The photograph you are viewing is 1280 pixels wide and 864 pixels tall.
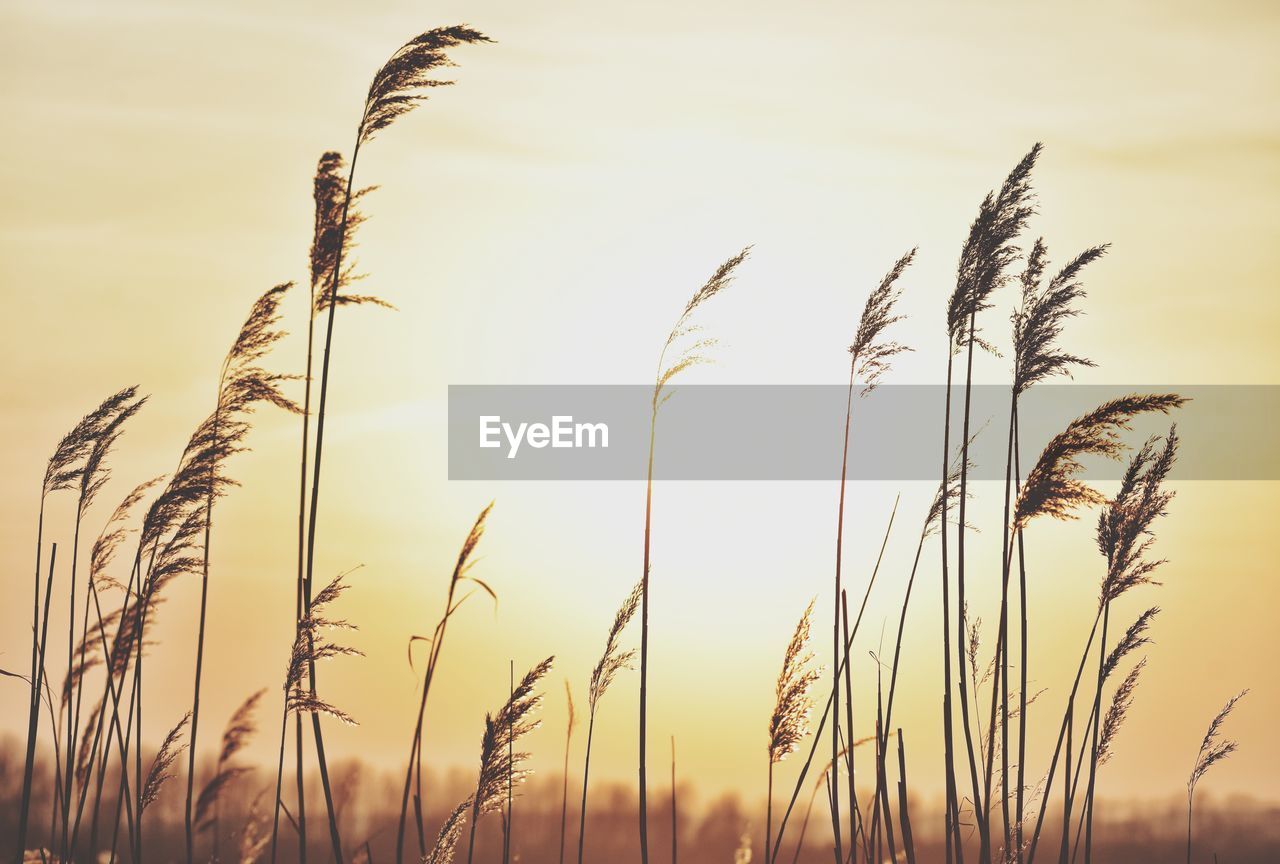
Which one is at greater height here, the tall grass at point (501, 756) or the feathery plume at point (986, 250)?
the feathery plume at point (986, 250)

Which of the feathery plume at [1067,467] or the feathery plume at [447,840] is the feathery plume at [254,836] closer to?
the feathery plume at [447,840]

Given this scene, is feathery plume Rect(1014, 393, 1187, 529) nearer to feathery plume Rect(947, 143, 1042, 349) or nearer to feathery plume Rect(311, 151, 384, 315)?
feathery plume Rect(947, 143, 1042, 349)

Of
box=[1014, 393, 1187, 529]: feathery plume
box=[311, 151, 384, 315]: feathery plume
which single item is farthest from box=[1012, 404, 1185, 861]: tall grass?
box=[311, 151, 384, 315]: feathery plume

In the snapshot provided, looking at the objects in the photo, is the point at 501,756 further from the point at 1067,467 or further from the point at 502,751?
the point at 1067,467

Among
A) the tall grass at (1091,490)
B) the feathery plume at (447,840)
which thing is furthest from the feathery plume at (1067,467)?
the feathery plume at (447,840)

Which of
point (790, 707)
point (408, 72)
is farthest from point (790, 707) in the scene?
point (408, 72)

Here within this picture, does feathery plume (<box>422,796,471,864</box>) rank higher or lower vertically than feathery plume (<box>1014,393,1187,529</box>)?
lower

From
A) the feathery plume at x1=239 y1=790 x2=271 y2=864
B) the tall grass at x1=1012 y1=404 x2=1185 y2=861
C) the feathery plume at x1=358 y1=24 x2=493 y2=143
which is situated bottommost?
the feathery plume at x1=239 y1=790 x2=271 y2=864

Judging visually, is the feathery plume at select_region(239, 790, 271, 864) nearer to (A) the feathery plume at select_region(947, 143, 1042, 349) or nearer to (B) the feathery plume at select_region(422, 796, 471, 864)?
(B) the feathery plume at select_region(422, 796, 471, 864)

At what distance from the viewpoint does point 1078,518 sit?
411 centimetres

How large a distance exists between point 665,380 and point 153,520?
197 centimetres

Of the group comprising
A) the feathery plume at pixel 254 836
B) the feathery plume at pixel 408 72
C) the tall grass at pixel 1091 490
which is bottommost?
the feathery plume at pixel 254 836

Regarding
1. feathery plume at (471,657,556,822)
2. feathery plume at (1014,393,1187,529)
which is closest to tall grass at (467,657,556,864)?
feathery plume at (471,657,556,822)

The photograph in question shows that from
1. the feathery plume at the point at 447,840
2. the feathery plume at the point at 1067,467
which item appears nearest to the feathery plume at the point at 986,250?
the feathery plume at the point at 1067,467
